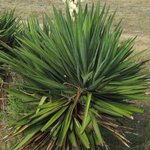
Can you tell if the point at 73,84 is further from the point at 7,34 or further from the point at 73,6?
the point at 7,34

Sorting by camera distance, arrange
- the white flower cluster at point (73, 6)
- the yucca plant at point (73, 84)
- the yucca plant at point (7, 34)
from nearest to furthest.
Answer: the yucca plant at point (73, 84), the white flower cluster at point (73, 6), the yucca plant at point (7, 34)

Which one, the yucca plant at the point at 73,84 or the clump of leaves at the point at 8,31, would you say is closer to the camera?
the yucca plant at the point at 73,84

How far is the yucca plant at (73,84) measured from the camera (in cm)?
523

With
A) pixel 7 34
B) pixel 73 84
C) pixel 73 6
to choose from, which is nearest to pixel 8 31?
pixel 7 34

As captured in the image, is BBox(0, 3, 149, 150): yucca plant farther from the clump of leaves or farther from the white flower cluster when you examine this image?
the clump of leaves

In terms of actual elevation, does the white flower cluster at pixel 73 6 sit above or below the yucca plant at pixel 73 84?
above

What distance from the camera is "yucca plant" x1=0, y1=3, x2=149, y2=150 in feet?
17.1

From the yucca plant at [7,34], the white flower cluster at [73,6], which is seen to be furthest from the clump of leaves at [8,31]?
the white flower cluster at [73,6]

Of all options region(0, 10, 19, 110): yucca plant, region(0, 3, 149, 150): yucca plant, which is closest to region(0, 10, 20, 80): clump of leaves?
region(0, 10, 19, 110): yucca plant

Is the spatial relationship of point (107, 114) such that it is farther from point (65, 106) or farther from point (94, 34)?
point (94, 34)

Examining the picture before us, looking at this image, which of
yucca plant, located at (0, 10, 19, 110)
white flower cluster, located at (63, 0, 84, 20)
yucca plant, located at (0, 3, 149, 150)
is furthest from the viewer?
yucca plant, located at (0, 10, 19, 110)

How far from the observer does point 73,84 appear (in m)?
5.37

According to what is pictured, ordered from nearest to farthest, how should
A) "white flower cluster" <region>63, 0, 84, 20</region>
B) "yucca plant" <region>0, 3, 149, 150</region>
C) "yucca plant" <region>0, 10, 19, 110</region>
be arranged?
Result: "yucca plant" <region>0, 3, 149, 150</region> < "white flower cluster" <region>63, 0, 84, 20</region> < "yucca plant" <region>0, 10, 19, 110</region>

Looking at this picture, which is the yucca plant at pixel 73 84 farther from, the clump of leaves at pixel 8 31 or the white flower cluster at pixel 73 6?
the clump of leaves at pixel 8 31
